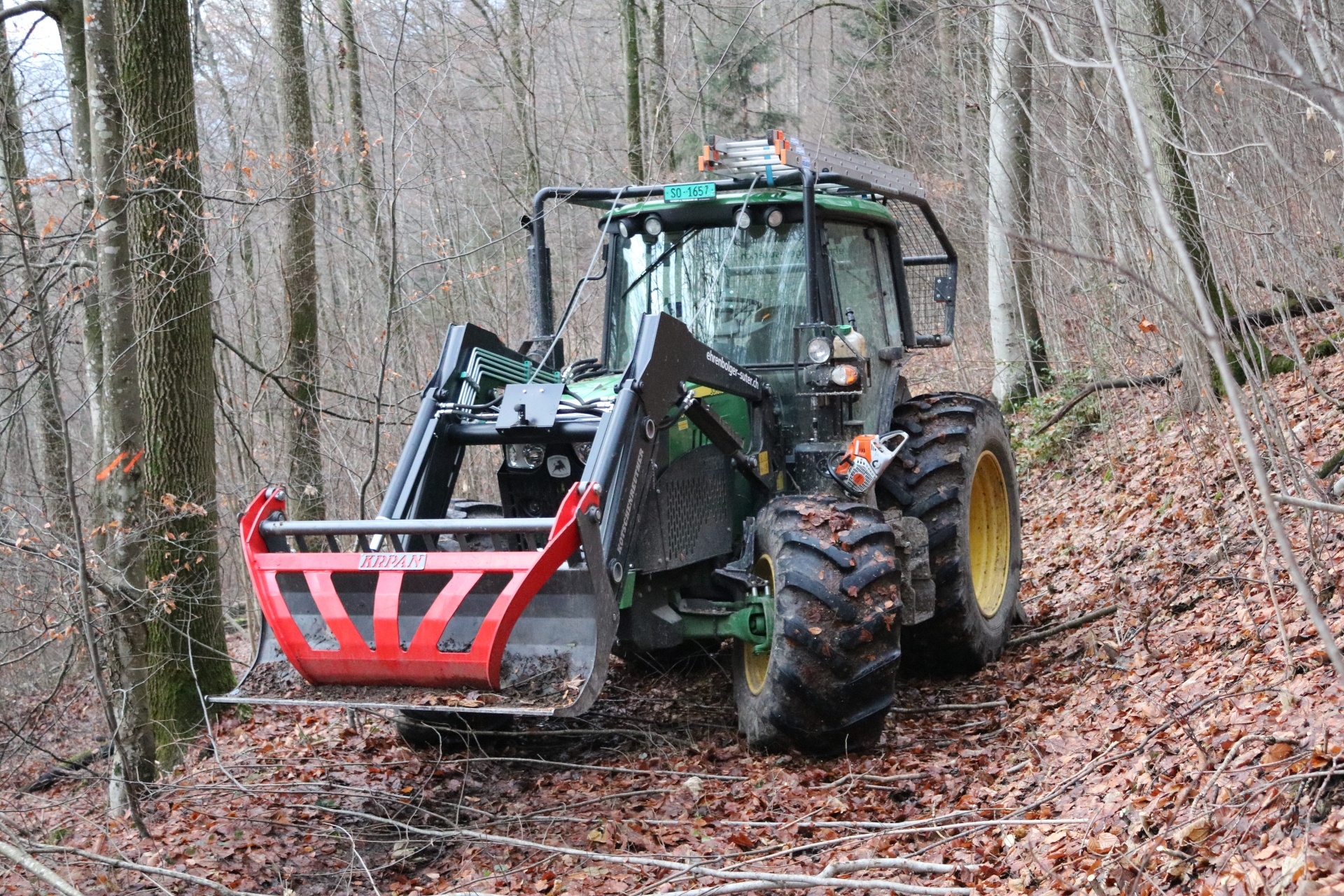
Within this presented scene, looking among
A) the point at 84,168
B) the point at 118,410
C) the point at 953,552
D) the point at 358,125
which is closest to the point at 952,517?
the point at 953,552

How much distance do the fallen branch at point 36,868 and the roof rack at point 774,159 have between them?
4219 millimetres

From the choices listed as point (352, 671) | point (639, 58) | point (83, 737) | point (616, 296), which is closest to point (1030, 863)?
point (352, 671)

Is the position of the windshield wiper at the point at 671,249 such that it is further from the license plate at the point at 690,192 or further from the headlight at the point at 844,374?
the headlight at the point at 844,374

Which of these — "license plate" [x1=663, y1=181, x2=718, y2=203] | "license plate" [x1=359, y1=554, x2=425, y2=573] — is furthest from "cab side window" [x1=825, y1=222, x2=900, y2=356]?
"license plate" [x1=359, y1=554, x2=425, y2=573]

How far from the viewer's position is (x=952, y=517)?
241 inches

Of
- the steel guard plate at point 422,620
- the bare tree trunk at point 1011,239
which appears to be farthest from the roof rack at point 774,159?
the bare tree trunk at point 1011,239

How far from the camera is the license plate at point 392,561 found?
15.4 ft

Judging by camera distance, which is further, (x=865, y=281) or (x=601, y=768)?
(x=865, y=281)

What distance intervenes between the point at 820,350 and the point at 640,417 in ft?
3.69

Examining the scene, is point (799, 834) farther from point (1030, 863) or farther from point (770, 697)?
point (1030, 863)

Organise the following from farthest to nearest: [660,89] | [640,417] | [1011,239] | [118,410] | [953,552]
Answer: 1. [660,89]
2. [1011,239]
3. [118,410]
4. [953,552]
5. [640,417]

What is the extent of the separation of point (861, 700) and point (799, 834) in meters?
0.70

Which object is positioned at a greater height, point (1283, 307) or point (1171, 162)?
point (1171, 162)

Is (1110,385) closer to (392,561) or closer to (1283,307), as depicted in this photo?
(1283,307)
